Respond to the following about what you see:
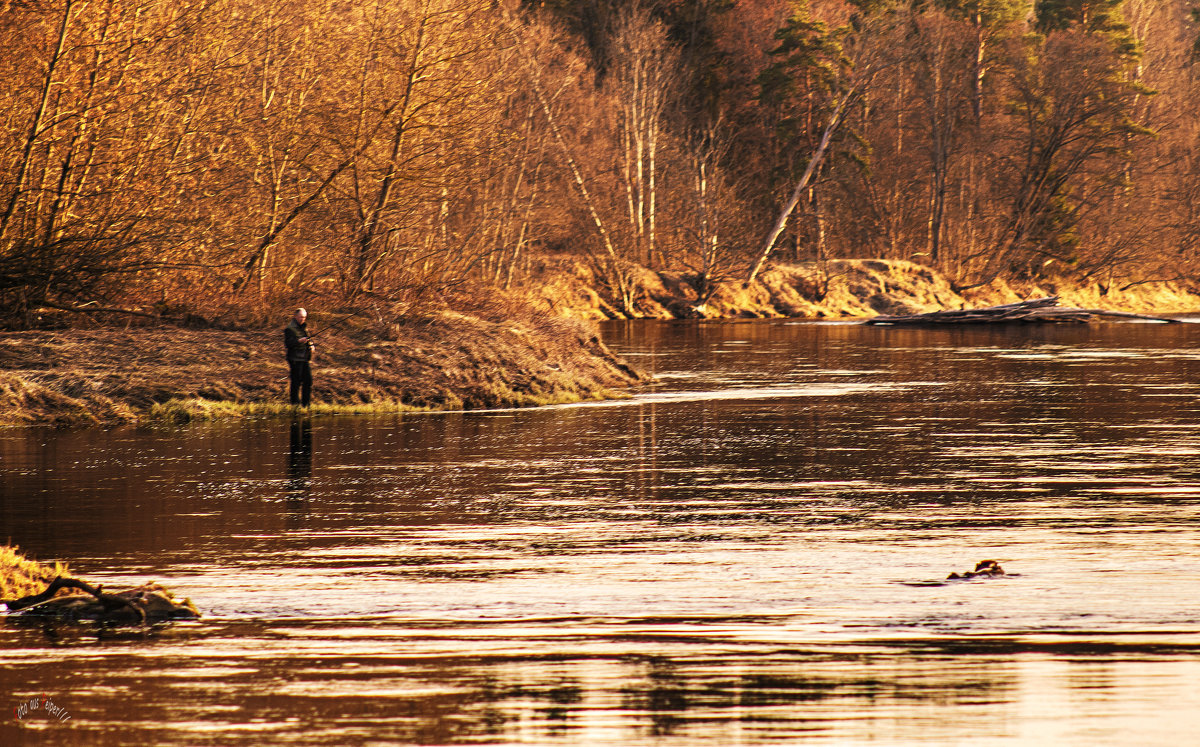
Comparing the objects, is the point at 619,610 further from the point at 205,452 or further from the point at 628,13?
the point at 628,13

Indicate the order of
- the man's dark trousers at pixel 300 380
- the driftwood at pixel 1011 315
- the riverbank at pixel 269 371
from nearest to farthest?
the riverbank at pixel 269 371, the man's dark trousers at pixel 300 380, the driftwood at pixel 1011 315

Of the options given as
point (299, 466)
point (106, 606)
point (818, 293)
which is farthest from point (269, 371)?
point (818, 293)

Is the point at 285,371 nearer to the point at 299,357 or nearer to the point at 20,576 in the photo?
the point at 299,357

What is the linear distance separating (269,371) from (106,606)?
53.3 feet

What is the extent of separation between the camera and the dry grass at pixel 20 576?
995 cm

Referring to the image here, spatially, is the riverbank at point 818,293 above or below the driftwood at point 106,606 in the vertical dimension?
above

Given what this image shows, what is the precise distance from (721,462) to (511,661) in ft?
35.2

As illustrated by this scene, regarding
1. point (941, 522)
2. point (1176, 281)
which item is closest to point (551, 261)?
point (1176, 281)

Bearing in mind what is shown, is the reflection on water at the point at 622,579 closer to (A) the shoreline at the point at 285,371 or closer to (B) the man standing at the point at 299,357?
(B) the man standing at the point at 299,357

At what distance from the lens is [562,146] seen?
67.2 metres

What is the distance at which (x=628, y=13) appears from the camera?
269ft

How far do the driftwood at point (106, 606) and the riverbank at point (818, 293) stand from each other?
185ft

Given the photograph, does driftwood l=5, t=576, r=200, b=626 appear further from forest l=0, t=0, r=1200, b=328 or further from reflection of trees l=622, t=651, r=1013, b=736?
forest l=0, t=0, r=1200, b=328

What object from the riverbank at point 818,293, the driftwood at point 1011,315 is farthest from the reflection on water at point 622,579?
the riverbank at point 818,293
